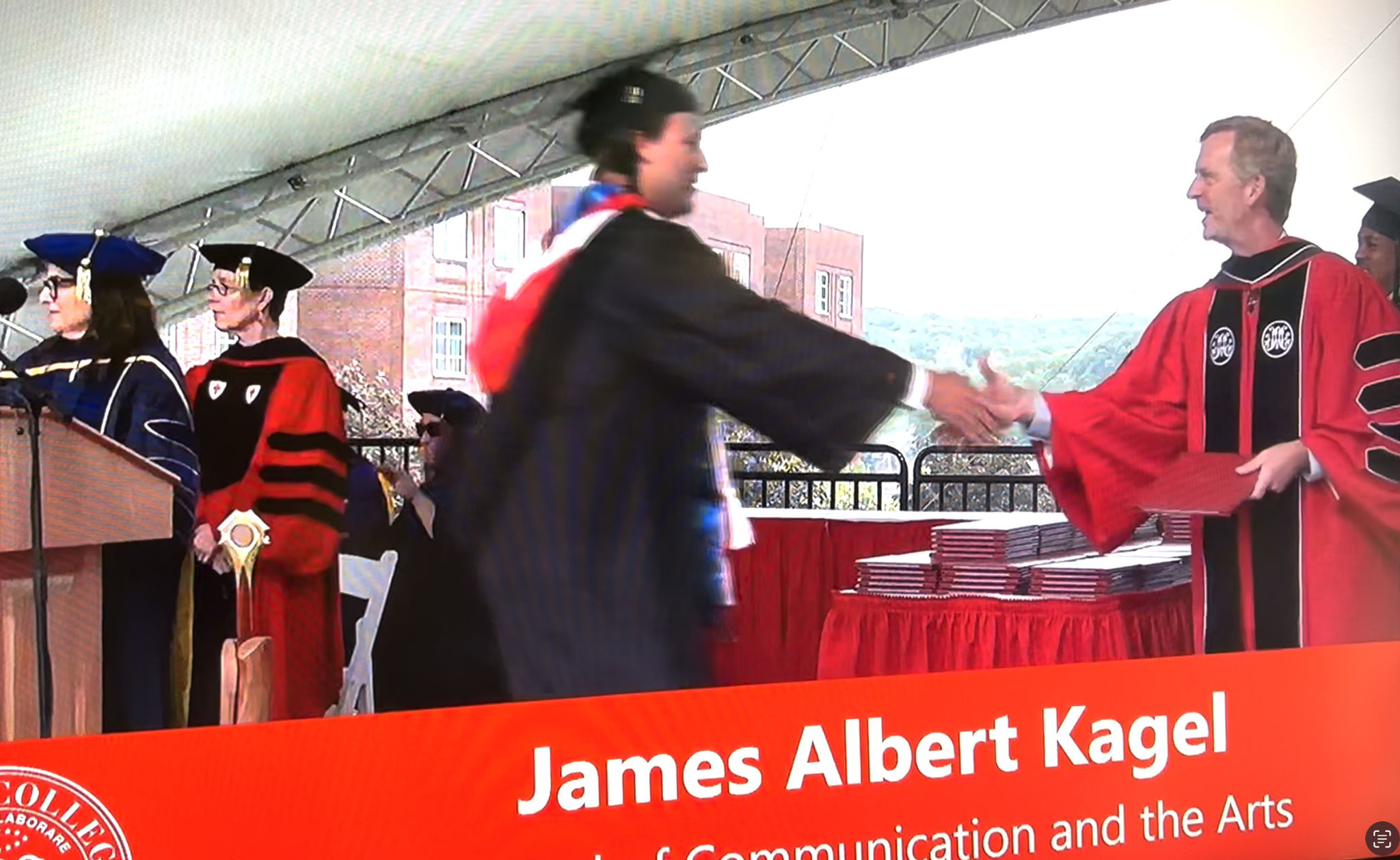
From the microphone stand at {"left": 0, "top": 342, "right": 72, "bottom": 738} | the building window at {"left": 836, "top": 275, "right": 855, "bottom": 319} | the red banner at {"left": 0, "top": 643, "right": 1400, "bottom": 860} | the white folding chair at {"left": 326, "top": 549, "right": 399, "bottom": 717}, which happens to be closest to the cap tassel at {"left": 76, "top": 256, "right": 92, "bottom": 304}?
the microphone stand at {"left": 0, "top": 342, "right": 72, "bottom": 738}

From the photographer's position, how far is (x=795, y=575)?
322 centimetres

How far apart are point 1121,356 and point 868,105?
75 centimetres

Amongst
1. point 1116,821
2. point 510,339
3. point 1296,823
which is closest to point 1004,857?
point 1116,821

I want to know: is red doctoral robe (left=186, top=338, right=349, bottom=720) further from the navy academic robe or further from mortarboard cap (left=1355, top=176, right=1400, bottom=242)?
mortarboard cap (left=1355, top=176, right=1400, bottom=242)

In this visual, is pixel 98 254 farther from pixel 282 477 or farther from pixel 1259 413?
pixel 1259 413

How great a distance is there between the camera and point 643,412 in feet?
9.86

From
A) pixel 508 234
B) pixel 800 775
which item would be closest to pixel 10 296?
pixel 508 234

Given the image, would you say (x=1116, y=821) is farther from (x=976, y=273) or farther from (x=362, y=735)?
(x=362, y=735)

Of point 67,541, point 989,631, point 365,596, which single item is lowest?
point 989,631

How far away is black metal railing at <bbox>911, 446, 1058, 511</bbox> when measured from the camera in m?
3.25

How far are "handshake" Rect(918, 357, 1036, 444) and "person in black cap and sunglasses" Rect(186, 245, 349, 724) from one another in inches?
43.8

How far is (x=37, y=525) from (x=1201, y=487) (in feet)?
7.40

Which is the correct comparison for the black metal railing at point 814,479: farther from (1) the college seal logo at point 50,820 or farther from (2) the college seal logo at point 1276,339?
(1) the college seal logo at point 50,820

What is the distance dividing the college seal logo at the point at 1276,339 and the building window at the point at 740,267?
3.85 feet
